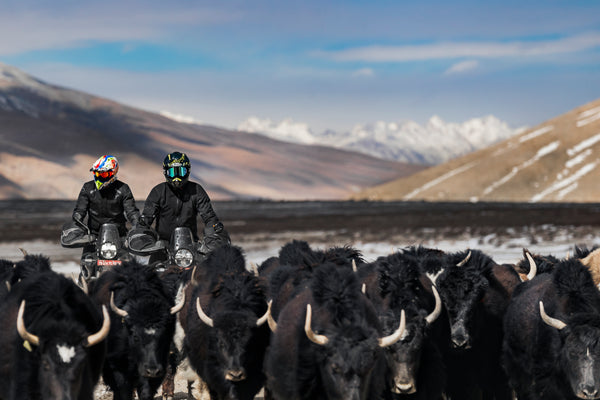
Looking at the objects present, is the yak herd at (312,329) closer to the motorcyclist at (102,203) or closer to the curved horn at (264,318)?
the curved horn at (264,318)

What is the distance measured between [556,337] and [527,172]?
441 feet

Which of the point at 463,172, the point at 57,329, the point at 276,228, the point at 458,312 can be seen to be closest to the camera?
the point at 57,329

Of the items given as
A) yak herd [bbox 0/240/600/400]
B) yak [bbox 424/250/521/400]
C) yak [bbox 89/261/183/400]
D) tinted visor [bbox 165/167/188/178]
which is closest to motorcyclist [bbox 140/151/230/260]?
tinted visor [bbox 165/167/188/178]

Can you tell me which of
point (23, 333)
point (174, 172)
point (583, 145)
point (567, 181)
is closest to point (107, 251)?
point (174, 172)

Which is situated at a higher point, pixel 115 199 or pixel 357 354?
pixel 115 199

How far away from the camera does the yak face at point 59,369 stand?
25.6 feet

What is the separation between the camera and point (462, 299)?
1037 cm

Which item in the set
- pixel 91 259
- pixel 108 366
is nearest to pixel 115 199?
pixel 91 259

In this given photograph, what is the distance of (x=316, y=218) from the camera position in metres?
68.4

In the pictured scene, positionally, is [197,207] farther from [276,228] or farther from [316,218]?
[316,218]

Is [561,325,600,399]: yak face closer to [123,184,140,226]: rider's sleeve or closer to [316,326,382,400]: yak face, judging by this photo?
[316,326,382,400]: yak face

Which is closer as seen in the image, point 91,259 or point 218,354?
point 218,354

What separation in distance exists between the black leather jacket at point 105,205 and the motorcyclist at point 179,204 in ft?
0.91

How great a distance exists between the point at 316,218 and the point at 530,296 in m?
58.3
